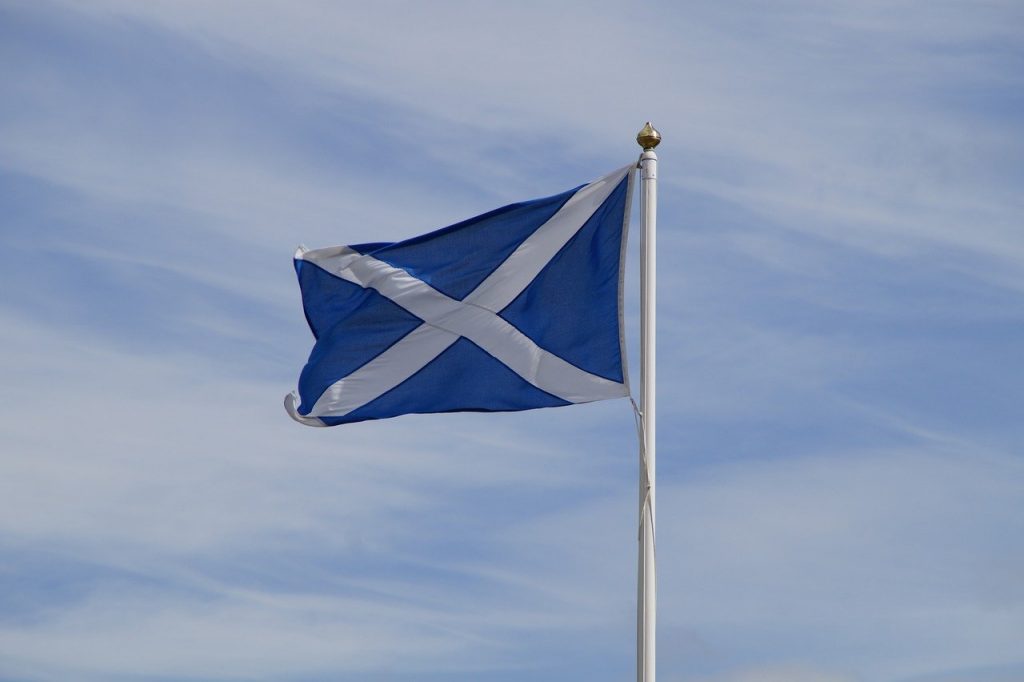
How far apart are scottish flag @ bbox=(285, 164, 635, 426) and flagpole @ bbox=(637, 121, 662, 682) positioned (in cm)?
57

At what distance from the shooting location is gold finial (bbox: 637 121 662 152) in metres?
20.6

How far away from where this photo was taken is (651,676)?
18.4 meters

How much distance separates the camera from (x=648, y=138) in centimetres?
2059

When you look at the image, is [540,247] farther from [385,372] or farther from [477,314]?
[385,372]

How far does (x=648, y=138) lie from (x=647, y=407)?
11.8 ft

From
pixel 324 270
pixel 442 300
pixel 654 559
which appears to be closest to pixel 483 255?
pixel 442 300

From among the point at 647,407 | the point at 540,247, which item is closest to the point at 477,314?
the point at 540,247

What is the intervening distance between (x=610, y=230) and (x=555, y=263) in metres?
0.99

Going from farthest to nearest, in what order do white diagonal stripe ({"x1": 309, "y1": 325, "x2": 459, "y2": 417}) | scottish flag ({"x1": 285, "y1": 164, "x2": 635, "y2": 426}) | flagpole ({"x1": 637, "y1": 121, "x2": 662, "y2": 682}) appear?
1. white diagonal stripe ({"x1": 309, "y1": 325, "x2": 459, "y2": 417})
2. scottish flag ({"x1": 285, "y1": 164, "x2": 635, "y2": 426})
3. flagpole ({"x1": 637, "y1": 121, "x2": 662, "y2": 682})

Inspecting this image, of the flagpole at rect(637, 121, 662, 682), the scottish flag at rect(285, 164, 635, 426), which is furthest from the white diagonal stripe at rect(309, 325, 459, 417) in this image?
the flagpole at rect(637, 121, 662, 682)

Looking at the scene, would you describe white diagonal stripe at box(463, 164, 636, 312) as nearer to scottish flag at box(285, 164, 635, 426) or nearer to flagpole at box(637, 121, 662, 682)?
scottish flag at box(285, 164, 635, 426)

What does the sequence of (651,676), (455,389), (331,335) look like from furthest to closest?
(331,335) < (455,389) < (651,676)

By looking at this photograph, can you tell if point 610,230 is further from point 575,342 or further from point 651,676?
point 651,676

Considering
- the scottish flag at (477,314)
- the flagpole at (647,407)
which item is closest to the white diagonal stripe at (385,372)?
the scottish flag at (477,314)
